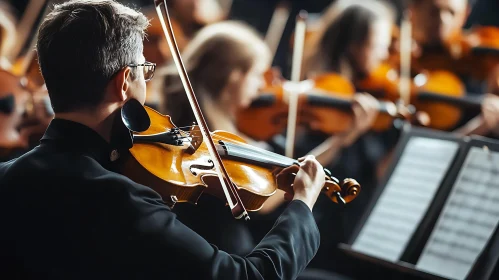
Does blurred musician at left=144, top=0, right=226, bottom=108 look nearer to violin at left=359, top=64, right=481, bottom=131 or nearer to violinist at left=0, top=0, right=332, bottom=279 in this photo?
violin at left=359, top=64, right=481, bottom=131

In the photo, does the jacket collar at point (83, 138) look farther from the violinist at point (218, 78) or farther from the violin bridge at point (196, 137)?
the violinist at point (218, 78)

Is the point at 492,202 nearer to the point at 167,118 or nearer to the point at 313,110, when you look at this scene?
the point at 167,118

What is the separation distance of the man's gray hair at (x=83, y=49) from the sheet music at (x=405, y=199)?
1.08m

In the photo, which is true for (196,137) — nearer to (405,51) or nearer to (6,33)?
(6,33)

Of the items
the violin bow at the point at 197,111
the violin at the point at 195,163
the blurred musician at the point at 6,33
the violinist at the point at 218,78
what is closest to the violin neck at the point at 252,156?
the violin at the point at 195,163

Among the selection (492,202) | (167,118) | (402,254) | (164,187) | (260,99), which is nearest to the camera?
(164,187)

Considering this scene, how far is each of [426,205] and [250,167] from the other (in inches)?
27.5

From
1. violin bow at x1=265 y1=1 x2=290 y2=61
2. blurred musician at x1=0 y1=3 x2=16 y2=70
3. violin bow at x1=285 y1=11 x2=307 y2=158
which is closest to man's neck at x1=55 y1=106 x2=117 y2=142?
violin bow at x1=285 y1=11 x2=307 y2=158

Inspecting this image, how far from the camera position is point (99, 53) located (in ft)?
3.86

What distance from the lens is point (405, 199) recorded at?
2021 mm

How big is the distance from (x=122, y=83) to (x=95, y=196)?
0.70ft

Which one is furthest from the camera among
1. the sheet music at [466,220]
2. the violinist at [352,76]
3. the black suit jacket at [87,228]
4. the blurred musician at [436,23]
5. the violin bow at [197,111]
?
the blurred musician at [436,23]

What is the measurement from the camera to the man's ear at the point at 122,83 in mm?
1199

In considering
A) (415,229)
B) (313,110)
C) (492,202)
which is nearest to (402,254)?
(415,229)
